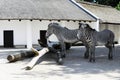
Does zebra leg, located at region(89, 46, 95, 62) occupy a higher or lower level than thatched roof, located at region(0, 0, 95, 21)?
lower

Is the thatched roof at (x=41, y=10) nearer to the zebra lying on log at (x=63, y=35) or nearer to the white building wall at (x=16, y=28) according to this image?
the white building wall at (x=16, y=28)

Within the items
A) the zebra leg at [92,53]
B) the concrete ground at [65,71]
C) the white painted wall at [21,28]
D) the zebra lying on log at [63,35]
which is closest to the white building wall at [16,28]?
the white painted wall at [21,28]

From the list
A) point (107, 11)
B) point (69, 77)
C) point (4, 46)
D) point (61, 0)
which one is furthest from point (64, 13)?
point (69, 77)

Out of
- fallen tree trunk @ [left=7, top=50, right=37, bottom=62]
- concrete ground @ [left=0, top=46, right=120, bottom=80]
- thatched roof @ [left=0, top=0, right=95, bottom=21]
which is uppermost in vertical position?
thatched roof @ [left=0, top=0, right=95, bottom=21]

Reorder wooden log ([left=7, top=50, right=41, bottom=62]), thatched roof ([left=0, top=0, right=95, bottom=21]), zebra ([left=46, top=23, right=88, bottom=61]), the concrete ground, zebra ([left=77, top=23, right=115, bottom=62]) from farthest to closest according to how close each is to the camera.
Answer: thatched roof ([left=0, top=0, right=95, bottom=21]), zebra ([left=46, top=23, right=88, bottom=61]), zebra ([left=77, top=23, right=115, bottom=62]), wooden log ([left=7, top=50, right=41, bottom=62]), the concrete ground

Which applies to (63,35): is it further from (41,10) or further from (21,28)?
(21,28)

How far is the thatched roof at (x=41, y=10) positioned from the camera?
24.8 metres

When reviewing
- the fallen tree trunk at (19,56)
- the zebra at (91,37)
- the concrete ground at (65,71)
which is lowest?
the concrete ground at (65,71)

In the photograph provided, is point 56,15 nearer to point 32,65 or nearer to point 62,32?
point 62,32

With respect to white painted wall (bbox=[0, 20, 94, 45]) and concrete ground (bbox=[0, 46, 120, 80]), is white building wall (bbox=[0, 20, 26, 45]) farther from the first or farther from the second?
concrete ground (bbox=[0, 46, 120, 80])

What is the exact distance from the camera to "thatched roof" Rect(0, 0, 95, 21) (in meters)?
24.8

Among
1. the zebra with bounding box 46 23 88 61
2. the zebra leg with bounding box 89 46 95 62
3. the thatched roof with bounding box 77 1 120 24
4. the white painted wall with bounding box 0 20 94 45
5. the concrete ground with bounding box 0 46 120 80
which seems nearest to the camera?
the concrete ground with bounding box 0 46 120 80

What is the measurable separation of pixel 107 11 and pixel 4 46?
45.8ft

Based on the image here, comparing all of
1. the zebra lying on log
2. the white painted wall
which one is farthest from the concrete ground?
the white painted wall
